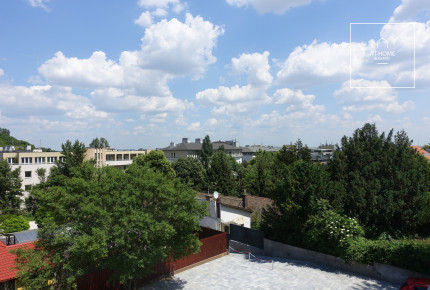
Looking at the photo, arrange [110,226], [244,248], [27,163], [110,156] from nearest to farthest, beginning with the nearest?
[110,226] → [244,248] → [27,163] → [110,156]

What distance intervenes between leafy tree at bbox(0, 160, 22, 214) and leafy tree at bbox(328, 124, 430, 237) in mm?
38745

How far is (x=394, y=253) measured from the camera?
1570 cm

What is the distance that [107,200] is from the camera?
491 inches

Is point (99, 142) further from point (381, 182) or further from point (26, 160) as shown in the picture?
point (381, 182)

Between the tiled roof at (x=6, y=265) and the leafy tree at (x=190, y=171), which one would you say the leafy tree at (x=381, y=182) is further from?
the leafy tree at (x=190, y=171)

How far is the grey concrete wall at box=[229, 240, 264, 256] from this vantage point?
22156 mm

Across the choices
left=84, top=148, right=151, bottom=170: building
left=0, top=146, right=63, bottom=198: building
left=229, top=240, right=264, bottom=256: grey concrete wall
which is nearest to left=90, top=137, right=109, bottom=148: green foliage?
left=84, top=148, right=151, bottom=170: building

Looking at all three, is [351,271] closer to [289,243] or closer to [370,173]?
[289,243]

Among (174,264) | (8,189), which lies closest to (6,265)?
(174,264)

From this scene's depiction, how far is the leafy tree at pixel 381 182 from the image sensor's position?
18500 mm

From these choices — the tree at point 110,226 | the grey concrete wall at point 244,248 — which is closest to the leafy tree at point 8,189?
the grey concrete wall at point 244,248

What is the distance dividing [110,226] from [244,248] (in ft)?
44.0

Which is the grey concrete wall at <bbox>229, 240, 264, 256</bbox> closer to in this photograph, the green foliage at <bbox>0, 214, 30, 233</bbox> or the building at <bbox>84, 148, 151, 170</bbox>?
the green foliage at <bbox>0, 214, 30, 233</bbox>

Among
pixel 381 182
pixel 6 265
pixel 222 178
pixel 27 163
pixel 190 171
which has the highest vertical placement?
pixel 27 163
